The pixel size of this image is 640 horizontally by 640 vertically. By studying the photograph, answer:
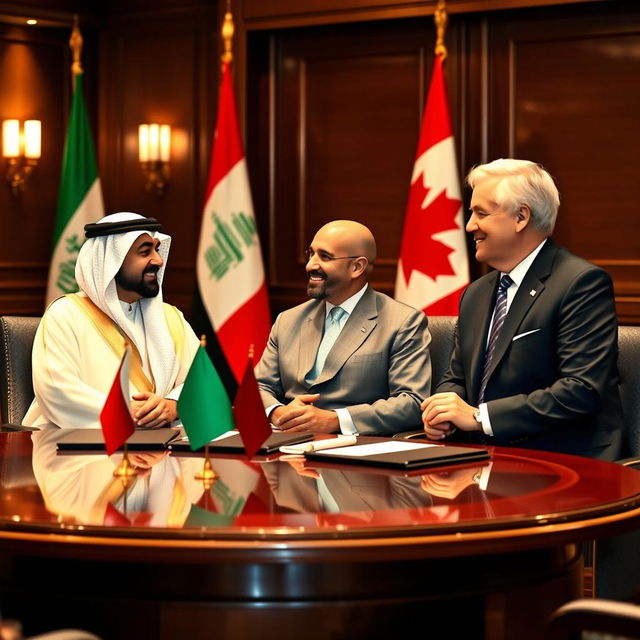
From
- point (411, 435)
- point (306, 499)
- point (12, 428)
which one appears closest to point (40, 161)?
point (12, 428)

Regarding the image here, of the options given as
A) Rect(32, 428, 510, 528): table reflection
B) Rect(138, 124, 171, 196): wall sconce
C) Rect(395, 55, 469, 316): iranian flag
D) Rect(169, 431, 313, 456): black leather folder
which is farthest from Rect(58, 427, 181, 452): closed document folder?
Rect(138, 124, 171, 196): wall sconce

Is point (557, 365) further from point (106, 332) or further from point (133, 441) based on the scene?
point (106, 332)

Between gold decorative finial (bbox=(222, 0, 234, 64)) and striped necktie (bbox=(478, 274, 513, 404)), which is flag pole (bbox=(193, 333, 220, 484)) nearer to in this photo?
striped necktie (bbox=(478, 274, 513, 404))

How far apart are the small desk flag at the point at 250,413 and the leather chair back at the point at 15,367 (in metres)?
1.88

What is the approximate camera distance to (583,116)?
235 inches

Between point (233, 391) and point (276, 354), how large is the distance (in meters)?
2.28

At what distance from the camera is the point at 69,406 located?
3957 millimetres

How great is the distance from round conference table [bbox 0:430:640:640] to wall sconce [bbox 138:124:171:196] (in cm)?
471

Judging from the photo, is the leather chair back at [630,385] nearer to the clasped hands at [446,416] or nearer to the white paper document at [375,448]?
the clasped hands at [446,416]

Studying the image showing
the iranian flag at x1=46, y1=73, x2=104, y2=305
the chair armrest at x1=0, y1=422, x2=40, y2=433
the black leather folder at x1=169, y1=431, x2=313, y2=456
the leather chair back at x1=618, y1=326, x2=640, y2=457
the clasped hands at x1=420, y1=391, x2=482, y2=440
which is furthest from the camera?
the iranian flag at x1=46, y1=73, x2=104, y2=305

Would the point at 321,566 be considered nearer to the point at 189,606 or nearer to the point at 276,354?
the point at 189,606

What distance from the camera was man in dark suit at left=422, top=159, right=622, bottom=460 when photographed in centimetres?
348

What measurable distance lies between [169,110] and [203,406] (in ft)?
15.6

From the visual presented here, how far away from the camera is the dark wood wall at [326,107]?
5.93 meters
